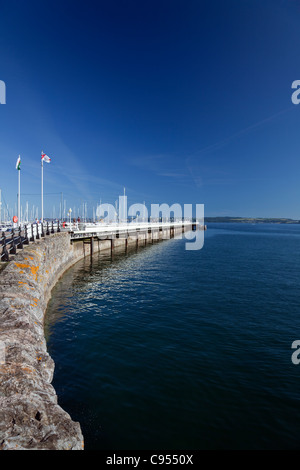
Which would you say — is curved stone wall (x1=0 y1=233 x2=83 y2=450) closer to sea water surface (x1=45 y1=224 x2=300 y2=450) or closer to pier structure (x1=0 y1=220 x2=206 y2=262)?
sea water surface (x1=45 y1=224 x2=300 y2=450)

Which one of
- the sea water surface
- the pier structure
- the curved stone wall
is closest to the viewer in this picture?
the curved stone wall

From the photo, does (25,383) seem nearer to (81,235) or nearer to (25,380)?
(25,380)

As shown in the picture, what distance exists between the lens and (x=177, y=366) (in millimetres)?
9633

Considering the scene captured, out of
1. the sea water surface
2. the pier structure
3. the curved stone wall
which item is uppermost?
the pier structure

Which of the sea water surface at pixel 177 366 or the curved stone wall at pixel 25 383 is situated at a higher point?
the curved stone wall at pixel 25 383

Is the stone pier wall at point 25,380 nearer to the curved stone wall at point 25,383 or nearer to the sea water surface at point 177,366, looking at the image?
the curved stone wall at point 25,383

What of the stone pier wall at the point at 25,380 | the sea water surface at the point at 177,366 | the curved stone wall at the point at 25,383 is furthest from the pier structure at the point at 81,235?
the sea water surface at the point at 177,366

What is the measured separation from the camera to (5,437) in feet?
13.8

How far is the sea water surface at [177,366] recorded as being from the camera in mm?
6605

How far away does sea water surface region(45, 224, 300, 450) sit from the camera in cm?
661

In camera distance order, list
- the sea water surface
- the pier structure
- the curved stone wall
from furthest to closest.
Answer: the pier structure < the sea water surface < the curved stone wall

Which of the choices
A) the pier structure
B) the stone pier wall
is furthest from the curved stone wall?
the pier structure

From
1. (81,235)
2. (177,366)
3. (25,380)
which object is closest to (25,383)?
(25,380)
